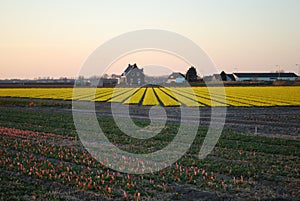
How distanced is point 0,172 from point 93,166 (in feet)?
9.83

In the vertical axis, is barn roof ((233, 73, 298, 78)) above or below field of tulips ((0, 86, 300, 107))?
above

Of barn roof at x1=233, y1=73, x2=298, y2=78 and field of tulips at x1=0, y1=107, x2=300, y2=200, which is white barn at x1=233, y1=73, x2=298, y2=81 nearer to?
barn roof at x1=233, y1=73, x2=298, y2=78

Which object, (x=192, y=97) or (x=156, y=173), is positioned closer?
(x=156, y=173)

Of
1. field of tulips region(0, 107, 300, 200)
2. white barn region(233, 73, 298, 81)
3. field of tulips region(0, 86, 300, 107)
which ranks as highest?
white barn region(233, 73, 298, 81)

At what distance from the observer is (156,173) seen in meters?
10.4

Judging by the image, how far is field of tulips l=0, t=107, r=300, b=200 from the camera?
866 centimetres

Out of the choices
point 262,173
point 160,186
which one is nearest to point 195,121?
point 262,173

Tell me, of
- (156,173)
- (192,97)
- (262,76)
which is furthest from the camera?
(262,76)

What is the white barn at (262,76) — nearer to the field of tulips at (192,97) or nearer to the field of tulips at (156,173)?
the field of tulips at (192,97)

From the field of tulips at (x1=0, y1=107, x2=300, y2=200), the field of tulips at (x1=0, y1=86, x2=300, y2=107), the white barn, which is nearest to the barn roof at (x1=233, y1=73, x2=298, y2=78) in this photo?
the white barn

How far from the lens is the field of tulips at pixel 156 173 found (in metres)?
8.66

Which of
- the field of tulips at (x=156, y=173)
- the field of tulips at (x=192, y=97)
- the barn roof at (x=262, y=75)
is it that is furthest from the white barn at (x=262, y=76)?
the field of tulips at (x=156, y=173)

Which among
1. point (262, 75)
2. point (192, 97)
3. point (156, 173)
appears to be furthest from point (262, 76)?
point (156, 173)

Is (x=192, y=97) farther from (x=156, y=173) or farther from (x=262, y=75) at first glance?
(x=262, y=75)
